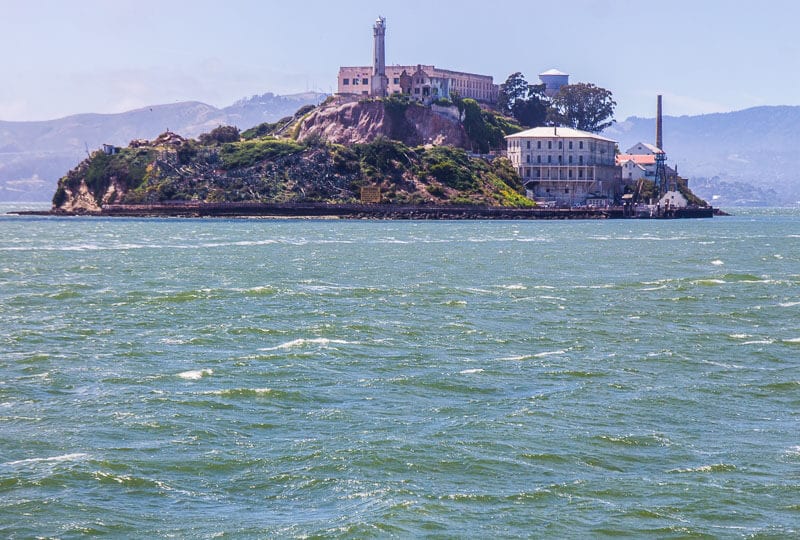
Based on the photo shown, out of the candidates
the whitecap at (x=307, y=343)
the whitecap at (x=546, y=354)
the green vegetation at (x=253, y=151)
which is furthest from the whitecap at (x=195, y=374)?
the green vegetation at (x=253, y=151)

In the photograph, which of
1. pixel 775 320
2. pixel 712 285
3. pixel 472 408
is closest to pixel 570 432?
pixel 472 408

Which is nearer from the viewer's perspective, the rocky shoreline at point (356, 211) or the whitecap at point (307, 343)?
the whitecap at point (307, 343)

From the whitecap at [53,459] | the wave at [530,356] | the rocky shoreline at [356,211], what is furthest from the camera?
the rocky shoreline at [356,211]

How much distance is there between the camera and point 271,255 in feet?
279

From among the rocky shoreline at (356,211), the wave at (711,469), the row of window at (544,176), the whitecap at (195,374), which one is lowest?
the wave at (711,469)

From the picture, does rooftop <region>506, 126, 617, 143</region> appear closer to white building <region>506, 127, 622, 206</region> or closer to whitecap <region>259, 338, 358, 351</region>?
white building <region>506, 127, 622, 206</region>

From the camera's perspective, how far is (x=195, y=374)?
3284 centimetres

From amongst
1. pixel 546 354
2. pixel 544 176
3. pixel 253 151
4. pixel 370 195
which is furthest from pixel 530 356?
pixel 544 176

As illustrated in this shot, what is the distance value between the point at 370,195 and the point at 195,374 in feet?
465

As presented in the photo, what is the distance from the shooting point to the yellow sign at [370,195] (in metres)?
174

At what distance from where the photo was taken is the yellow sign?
17350cm

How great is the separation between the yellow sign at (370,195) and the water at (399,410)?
114167 mm

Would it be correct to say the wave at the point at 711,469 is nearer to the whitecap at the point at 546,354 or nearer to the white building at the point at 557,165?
the whitecap at the point at 546,354

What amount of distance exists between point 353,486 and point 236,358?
13.5 m
